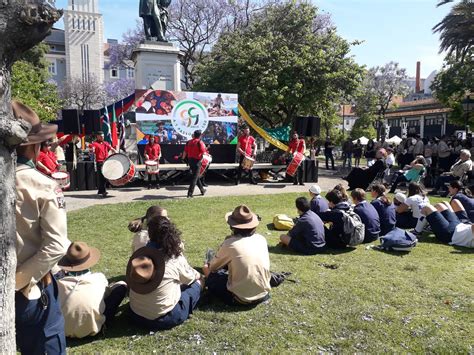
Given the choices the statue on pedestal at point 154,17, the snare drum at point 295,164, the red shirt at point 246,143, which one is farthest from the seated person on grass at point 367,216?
the statue on pedestal at point 154,17

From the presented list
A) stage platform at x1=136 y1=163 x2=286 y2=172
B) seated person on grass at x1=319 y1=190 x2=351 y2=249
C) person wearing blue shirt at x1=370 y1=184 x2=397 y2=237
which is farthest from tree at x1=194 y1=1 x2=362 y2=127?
seated person on grass at x1=319 y1=190 x2=351 y2=249

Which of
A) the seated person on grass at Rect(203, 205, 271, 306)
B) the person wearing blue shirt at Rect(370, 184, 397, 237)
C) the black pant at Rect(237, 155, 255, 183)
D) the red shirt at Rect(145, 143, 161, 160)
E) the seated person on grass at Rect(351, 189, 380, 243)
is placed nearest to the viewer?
the seated person on grass at Rect(203, 205, 271, 306)

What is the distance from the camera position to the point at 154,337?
3963 millimetres

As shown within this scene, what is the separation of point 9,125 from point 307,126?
14297 mm

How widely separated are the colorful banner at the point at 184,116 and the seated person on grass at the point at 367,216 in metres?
9.04

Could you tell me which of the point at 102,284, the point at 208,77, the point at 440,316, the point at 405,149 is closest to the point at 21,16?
the point at 102,284

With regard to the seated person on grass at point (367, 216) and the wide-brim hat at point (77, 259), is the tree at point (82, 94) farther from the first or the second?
the wide-brim hat at point (77, 259)

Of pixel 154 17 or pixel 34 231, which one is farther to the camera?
pixel 154 17

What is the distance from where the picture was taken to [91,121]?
1332 cm

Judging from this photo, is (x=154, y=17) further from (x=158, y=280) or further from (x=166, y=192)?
(x=158, y=280)

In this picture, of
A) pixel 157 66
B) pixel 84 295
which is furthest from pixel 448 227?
pixel 157 66

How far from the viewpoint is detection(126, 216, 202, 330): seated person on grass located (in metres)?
3.82

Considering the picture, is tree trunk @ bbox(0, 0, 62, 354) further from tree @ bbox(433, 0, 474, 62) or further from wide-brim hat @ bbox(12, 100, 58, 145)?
tree @ bbox(433, 0, 474, 62)

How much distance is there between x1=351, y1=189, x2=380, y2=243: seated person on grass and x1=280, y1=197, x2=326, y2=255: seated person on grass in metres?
0.93
